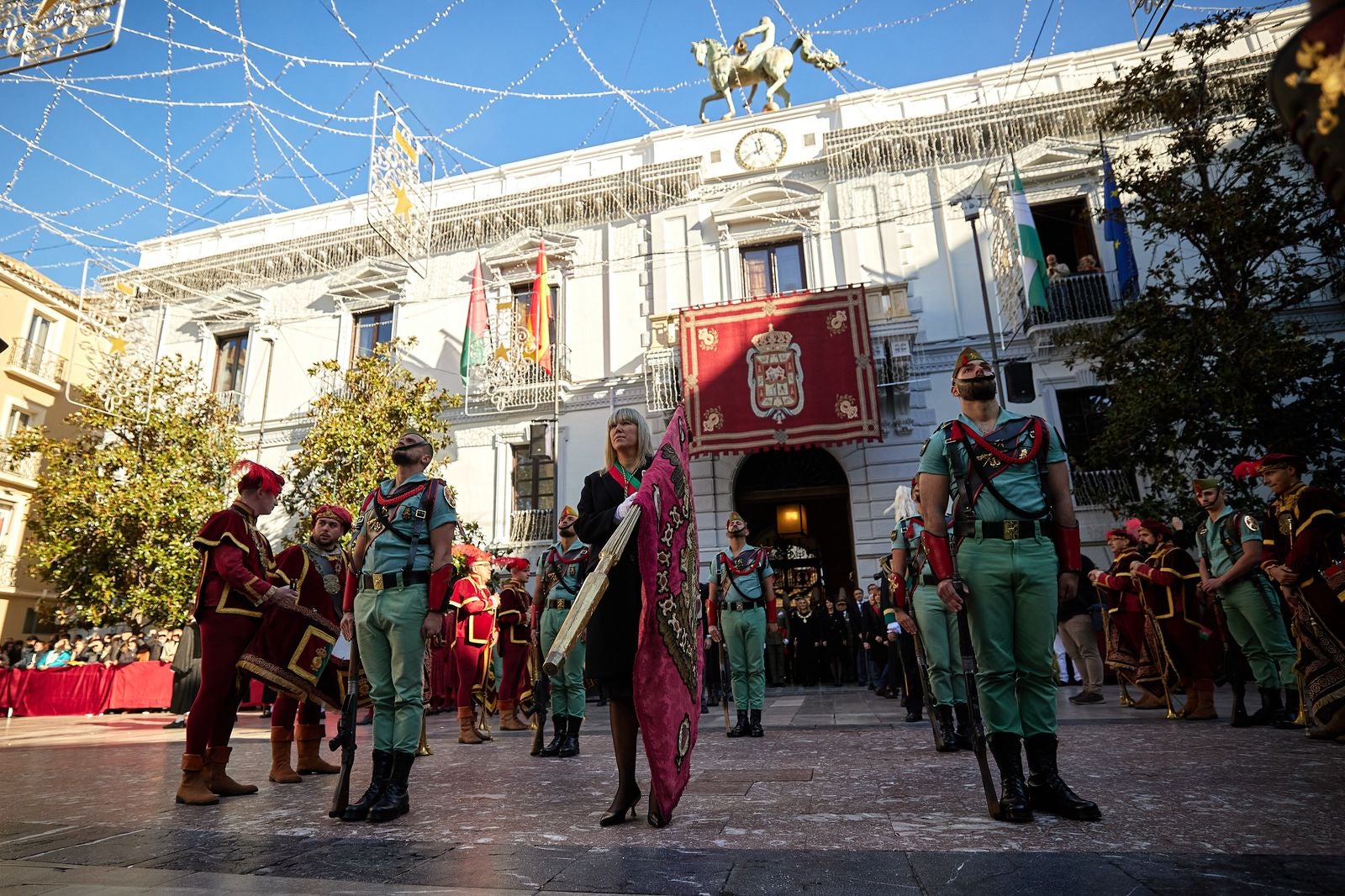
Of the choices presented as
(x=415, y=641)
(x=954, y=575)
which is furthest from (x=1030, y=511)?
(x=415, y=641)

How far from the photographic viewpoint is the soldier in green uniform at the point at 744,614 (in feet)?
22.3

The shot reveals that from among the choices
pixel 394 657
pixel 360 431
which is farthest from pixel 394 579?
pixel 360 431

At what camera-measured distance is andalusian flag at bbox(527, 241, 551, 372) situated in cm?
1750

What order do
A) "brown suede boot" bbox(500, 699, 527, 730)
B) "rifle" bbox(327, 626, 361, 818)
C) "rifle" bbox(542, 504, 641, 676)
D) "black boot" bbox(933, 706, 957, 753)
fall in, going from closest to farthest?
1. "rifle" bbox(542, 504, 641, 676)
2. "rifle" bbox(327, 626, 361, 818)
3. "black boot" bbox(933, 706, 957, 753)
4. "brown suede boot" bbox(500, 699, 527, 730)

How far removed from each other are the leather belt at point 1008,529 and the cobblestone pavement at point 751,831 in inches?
41.9

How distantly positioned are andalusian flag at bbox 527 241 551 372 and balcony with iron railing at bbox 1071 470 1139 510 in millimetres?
11209

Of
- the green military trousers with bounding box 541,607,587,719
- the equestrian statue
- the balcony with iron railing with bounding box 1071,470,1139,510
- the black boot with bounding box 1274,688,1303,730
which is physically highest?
the equestrian statue

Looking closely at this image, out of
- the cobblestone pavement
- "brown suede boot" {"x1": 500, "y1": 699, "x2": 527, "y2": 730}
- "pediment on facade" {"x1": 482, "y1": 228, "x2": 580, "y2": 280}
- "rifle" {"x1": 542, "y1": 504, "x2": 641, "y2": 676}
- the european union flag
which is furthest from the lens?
"pediment on facade" {"x1": 482, "y1": 228, "x2": 580, "y2": 280}

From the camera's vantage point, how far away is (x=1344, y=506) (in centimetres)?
497

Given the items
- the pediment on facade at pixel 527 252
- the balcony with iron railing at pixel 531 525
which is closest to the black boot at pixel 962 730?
the balcony with iron railing at pixel 531 525

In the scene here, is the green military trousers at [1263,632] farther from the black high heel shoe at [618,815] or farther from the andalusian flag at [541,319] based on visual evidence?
the andalusian flag at [541,319]

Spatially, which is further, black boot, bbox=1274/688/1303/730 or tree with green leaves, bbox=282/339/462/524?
tree with green leaves, bbox=282/339/462/524

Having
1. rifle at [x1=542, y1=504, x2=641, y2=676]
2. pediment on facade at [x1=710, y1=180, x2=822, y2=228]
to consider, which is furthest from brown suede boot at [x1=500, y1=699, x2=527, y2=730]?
pediment on facade at [x1=710, y1=180, x2=822, y2=228]

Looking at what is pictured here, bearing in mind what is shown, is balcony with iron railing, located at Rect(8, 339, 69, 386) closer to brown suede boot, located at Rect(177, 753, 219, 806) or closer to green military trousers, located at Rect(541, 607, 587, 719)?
green military trousers, located at Rect(541, 607, 587, 719)
